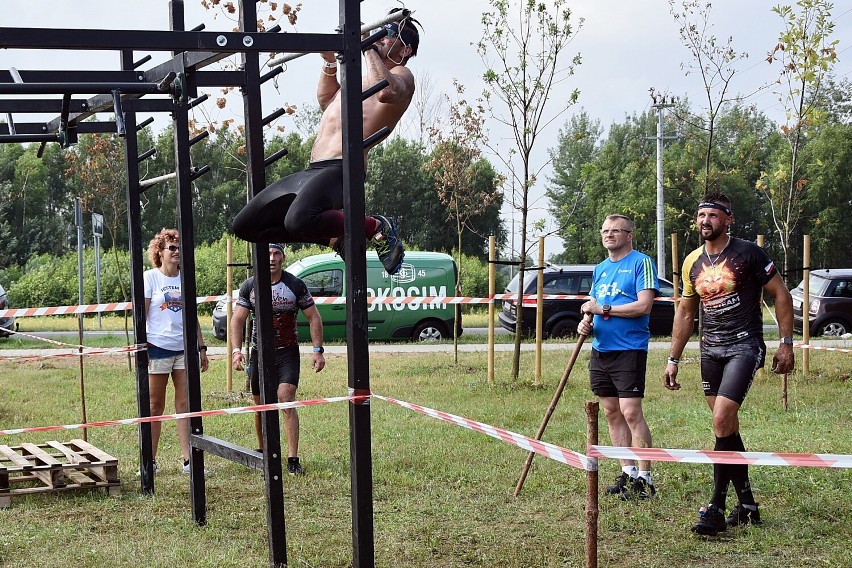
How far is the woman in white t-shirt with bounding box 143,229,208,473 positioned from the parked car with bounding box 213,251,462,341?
12.4 metres

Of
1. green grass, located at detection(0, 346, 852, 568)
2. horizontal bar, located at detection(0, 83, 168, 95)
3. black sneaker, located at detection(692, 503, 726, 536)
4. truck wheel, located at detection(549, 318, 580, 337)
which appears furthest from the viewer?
truck wheel, located at detection(549, 318, 580, 337)

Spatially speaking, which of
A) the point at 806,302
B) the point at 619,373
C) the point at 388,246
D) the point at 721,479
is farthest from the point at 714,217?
the point at 806,302

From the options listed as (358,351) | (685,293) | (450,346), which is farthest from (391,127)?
(450,346)

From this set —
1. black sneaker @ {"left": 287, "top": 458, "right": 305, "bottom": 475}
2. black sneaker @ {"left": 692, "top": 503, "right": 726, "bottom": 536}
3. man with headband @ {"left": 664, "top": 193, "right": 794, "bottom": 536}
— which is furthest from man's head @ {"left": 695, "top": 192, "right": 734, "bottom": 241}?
black sneaker @ {"left": 287, "top": 458, "right": 305, "bottom": 475}

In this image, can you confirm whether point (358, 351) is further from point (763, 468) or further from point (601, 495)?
point (763, 468)

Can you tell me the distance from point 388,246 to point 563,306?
55.2 feet

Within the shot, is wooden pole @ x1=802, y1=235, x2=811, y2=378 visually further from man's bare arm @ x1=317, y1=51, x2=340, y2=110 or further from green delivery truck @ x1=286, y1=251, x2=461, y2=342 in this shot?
green delivery truck @ x1=286, y1=251, x2=461, y2=342

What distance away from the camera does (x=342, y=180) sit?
191 inches

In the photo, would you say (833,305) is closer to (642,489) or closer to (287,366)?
(642,489)

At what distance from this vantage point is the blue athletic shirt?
22.8 feet

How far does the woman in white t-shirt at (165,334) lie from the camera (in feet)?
26.5

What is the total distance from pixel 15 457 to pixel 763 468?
5831mm

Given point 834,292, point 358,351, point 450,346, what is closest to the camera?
point 358,351

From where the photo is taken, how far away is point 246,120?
204 inches
